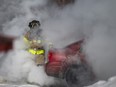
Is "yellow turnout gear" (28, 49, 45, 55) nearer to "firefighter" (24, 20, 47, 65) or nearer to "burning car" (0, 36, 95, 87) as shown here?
"firefighter" (24, 20, 47, 65)

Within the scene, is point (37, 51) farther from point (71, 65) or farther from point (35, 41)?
point (71, 65)

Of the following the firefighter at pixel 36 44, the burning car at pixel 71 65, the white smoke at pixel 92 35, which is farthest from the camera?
the firefighter at pixel 36 44

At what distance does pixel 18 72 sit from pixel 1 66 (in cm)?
70

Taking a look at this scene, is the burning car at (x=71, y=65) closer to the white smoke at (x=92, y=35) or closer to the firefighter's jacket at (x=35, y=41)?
the white smoke at (x=92, y=35)

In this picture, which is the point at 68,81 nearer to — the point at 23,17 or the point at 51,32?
the point at 51,32

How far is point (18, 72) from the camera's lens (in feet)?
29.3

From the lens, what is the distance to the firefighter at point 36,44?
8.73 meters

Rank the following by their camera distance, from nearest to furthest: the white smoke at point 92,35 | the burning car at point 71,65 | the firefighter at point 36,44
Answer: the burning car at point 71,65
the white smoke at point 92,35
the firefighter at point 36,44

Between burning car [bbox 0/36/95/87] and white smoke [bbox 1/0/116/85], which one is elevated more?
white smoke [bbox 1/0/116/85]

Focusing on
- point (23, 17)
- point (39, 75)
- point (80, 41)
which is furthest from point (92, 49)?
point (23, 17)

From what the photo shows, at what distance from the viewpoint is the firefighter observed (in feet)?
28.6

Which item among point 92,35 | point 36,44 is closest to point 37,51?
point 36,44

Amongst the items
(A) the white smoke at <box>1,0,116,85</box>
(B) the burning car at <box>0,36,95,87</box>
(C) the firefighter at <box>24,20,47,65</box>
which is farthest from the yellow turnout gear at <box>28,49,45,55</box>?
(B) the burning car at <box>0,36,95,87</box>

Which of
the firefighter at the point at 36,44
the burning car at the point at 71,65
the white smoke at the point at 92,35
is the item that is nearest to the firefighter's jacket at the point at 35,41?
the firefighter at the point at 36,44
